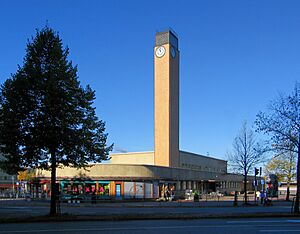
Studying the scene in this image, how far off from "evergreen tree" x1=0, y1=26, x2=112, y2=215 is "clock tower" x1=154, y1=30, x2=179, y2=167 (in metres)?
50.9

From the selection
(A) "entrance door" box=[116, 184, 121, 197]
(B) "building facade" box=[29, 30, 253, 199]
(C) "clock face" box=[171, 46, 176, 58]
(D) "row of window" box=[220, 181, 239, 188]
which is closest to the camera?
(A) "entrance door" box=[116, 184, 121, 197]

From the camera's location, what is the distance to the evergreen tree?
19.4m

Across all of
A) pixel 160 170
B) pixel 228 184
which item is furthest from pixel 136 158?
pixel 228 184

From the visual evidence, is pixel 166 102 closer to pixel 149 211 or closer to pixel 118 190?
pixel 118 190

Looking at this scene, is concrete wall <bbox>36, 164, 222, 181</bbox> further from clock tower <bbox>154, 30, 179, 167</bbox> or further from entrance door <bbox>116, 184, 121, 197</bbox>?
clock tower <bbox>154, 30, 179, 167</bbox>

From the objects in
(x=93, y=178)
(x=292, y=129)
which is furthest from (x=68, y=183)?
(x=292, y=129)

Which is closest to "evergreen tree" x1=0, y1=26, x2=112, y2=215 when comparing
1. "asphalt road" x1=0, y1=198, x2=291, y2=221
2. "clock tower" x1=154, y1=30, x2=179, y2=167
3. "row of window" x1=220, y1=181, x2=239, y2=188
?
"asphalt road" x1=0, y1=198, x2=291, y2=221

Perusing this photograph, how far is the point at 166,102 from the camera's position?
7250 cm

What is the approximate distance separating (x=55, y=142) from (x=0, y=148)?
292cm

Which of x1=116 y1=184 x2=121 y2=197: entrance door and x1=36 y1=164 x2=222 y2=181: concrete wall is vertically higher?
x1=36 y1=164 x2=222 y2=181: concrete wall

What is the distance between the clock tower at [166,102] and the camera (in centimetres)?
7131

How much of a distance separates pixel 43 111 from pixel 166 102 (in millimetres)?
53635

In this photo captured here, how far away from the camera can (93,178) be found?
49.3 meters

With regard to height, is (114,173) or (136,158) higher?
(136,158)
